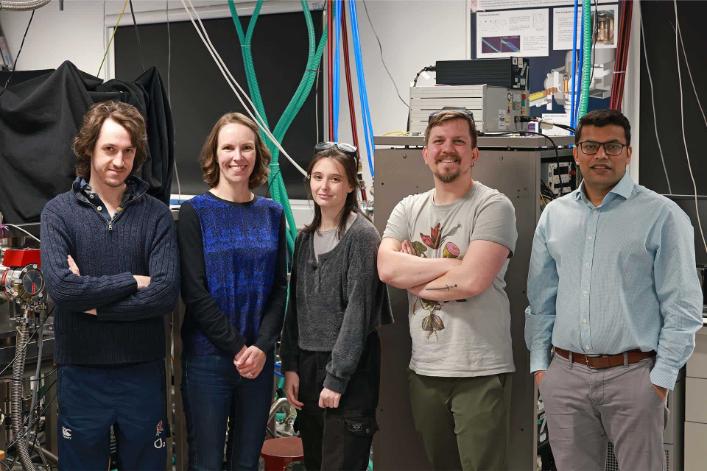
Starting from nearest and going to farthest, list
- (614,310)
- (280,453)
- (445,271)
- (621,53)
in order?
(614,310)
(445,271)
(280,453)
(621,53)

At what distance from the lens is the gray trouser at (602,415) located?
246 cm

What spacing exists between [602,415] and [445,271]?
0.62 m

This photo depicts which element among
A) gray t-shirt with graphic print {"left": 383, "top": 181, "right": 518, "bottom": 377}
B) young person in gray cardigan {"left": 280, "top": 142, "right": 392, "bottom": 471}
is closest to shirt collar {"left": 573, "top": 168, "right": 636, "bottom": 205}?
gray t-shirt with graphic print {"left": 383, "top": 181, "right": 518, "bottom": 377}

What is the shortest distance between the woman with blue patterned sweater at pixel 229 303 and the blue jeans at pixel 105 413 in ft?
0.52

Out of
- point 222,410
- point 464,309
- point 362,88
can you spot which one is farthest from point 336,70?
point 222,410

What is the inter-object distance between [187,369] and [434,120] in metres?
1.11

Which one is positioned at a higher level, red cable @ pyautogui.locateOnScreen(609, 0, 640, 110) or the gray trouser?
red cable @ pyautogui.locateOnScreen(609, 0, 640, 110)

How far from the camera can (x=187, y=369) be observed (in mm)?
2775

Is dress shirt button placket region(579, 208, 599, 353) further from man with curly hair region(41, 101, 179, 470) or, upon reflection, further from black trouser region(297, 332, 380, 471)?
man with curly hair region(41, 101, 179, 470)

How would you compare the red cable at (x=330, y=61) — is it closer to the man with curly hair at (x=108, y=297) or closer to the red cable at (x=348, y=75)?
the red cable at (x=348, y=75)

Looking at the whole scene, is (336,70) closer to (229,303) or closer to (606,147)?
(229,303)

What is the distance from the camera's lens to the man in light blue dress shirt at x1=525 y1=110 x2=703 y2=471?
8.03 ft

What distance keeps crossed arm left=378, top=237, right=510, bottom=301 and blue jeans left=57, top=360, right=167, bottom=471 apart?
2.59 feet

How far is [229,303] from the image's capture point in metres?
2.75
